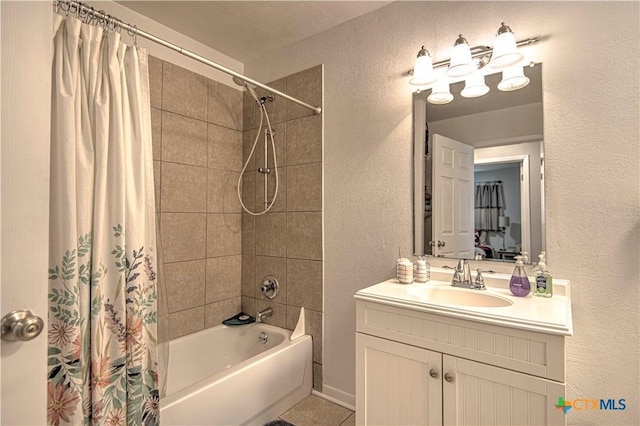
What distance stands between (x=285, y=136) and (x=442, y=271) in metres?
1.39

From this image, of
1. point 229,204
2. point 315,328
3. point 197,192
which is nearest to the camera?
point 315,328

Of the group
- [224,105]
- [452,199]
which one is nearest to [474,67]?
[452,199]

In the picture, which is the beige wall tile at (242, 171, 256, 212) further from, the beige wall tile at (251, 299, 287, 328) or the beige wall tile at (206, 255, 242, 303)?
the beige wall tile at (251, 299, 287, 328)

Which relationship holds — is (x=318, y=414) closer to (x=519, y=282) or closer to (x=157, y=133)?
(x=519, y=282)

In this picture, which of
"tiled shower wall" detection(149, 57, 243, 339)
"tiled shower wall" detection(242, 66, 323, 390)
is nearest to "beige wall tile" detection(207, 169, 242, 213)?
"tiled shower wall" detection(149, 57, 243, 339)

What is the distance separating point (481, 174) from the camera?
1.62 m

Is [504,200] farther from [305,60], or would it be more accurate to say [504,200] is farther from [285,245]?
[305,60]

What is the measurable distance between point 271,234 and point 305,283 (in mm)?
451

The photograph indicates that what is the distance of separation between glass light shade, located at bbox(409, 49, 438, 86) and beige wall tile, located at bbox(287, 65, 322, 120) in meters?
0.71

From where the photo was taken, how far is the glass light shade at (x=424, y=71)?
165cm

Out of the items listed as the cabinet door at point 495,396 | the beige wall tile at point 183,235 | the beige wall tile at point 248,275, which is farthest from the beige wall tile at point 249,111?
the cabinet door at point 495,396

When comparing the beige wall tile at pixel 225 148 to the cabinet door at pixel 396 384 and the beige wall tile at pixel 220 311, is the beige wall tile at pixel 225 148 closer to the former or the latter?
the beige wall tile at pixel 220 311

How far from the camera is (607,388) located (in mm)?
1314

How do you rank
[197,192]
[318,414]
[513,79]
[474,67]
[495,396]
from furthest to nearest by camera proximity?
[197,192] → [318,414] → [474,67] → [513,79] → [495,396]
